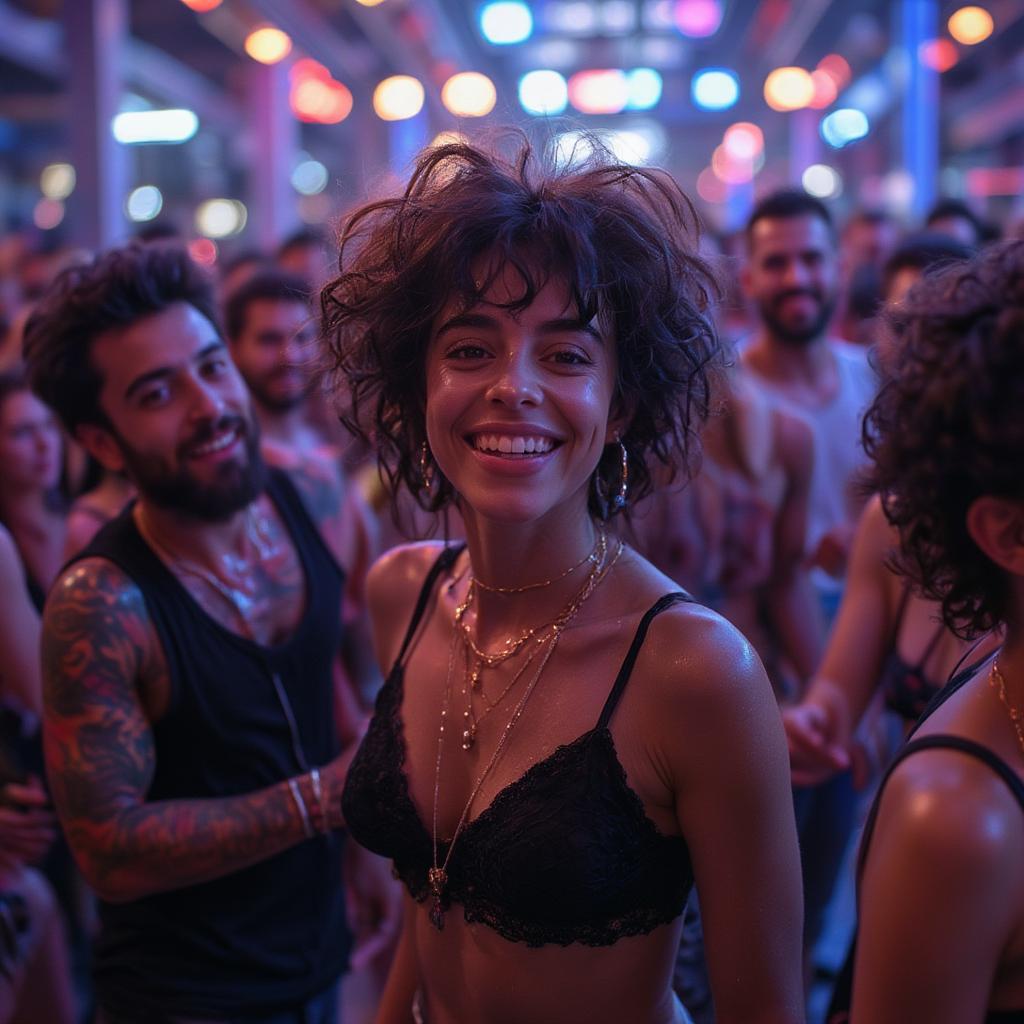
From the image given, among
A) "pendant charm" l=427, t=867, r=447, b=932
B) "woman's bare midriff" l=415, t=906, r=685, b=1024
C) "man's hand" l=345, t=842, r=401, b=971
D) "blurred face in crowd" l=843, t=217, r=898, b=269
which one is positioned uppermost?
"blurred face in crowd" l=843, t=217, r=898, b=269

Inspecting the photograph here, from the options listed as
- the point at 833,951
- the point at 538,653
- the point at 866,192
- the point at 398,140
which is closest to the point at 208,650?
the point at 538,653

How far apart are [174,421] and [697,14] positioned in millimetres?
14881

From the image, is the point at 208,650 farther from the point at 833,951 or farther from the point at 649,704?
the point at 833,951

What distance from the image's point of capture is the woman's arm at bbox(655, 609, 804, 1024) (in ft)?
4.25

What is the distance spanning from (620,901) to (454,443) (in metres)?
0.58

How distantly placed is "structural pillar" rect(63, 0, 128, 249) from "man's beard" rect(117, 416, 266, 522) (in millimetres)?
5083

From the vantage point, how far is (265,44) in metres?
10.1

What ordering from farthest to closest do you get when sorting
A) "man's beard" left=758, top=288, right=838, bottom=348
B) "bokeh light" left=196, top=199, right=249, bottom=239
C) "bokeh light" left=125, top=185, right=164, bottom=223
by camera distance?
"bokeh light" left=196, top=199, right=249, bottom=239
"bokeh light" left=125, top=185, right=164, bottom=223
"man's beard" left=758, top=288, right=838, bottom=348

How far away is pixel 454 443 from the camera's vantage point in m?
1.49

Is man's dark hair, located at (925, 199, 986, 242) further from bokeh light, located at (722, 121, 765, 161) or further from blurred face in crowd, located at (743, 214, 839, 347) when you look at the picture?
bokeh light, located at (722, 121, 765, 161)

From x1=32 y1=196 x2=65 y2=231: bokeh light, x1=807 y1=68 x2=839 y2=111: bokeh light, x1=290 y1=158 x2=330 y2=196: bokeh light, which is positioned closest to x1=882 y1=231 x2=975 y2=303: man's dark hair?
x1=807 y1=68 x2=839 y2=111: bokeh light

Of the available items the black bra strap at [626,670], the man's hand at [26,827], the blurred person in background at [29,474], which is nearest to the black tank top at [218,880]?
Answer: the man's hand at [26,827]

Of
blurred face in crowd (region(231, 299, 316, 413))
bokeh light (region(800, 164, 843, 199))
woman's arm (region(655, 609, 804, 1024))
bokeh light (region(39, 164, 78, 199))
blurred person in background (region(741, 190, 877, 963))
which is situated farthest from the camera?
bokeh light (region(800, 164, 843, 199))

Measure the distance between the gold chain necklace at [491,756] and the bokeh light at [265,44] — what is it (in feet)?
31.6
